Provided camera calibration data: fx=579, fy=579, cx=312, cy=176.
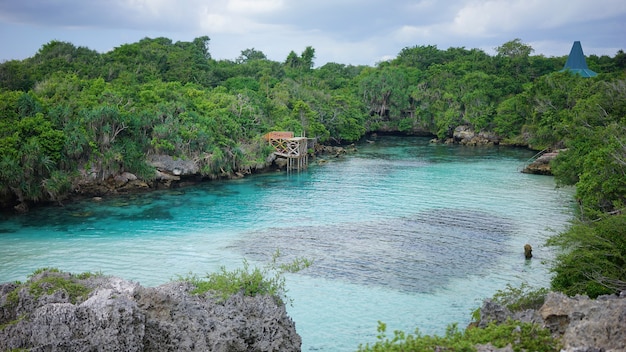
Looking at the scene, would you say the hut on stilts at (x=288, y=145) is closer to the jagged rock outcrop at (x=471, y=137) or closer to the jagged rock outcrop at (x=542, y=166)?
the jagged rock outcrop at (x=542, y=166)

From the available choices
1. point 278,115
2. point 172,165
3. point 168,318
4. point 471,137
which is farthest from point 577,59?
point 168,318

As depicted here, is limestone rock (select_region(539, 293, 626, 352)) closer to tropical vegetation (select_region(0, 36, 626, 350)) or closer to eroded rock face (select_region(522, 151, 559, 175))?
tropical vegetation (select_region(0, 36, 626, 350))

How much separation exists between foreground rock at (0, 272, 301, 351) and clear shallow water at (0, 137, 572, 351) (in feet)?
12.2

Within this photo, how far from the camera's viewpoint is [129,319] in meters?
11.7

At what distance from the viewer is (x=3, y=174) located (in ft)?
98.2

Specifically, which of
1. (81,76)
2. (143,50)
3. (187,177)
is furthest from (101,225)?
(143,50)

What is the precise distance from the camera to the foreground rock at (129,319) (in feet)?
37.8

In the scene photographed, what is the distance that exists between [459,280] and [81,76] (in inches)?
1487

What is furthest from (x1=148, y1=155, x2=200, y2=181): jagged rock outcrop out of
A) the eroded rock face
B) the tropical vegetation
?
the eroded rock face

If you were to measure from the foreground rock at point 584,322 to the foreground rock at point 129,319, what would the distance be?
5724mm

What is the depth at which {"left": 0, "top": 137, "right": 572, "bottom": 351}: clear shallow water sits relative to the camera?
19656 millimetres

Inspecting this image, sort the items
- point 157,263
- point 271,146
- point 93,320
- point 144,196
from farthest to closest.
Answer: point 271,146 → point 144,196 → point 157,263 → point 93,320

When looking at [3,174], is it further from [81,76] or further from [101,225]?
[81,76]

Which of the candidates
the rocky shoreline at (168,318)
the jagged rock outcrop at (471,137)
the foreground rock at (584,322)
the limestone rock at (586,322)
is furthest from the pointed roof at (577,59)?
the limestone rock at (586,322)
